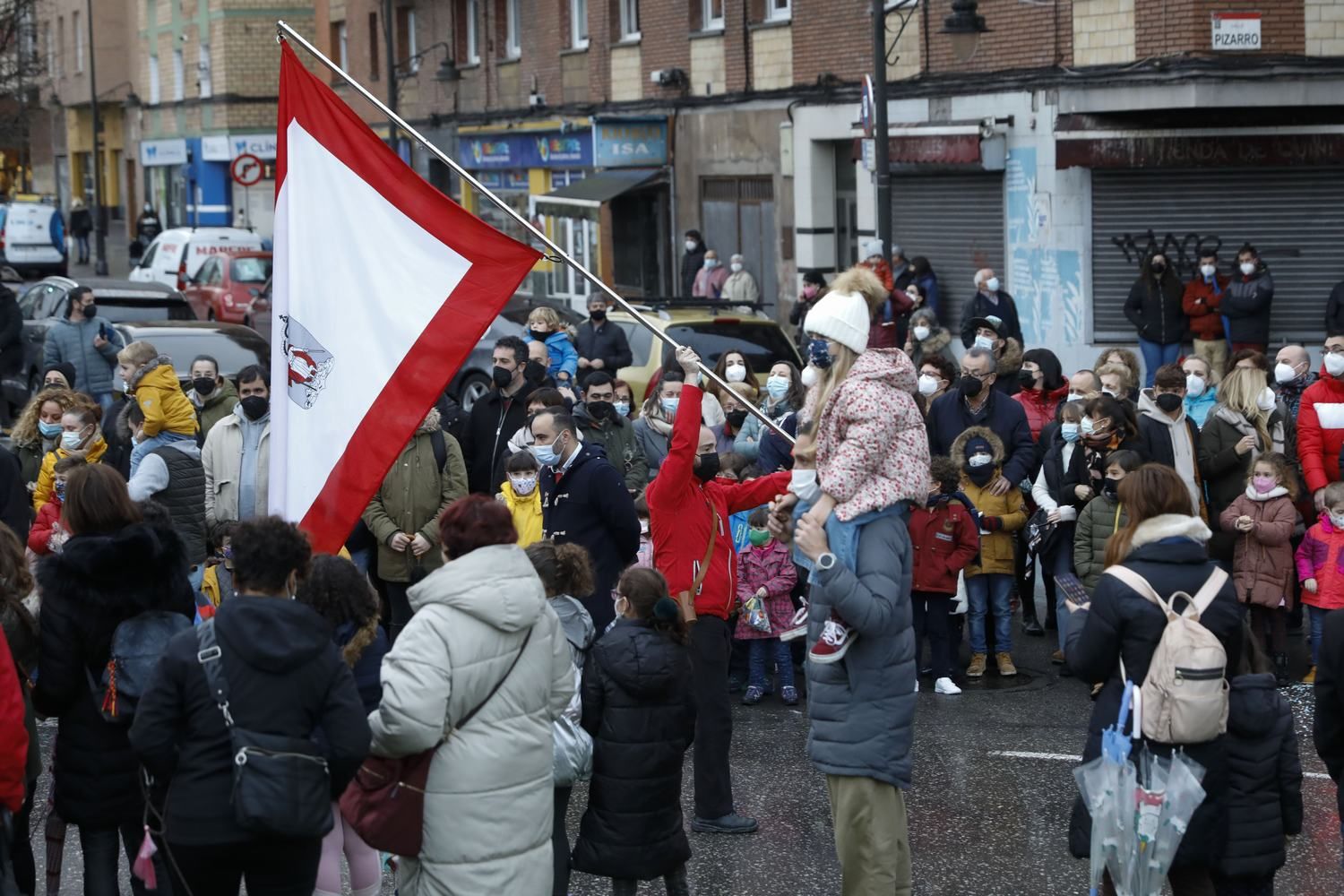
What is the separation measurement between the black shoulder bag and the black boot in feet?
21.8

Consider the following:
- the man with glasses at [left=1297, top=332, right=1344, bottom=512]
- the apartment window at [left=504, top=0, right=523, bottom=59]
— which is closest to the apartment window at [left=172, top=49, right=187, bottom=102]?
the apartment window at [left=504, top=0, right=523, bottom=59]

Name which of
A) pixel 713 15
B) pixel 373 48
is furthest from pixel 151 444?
pixel 373 48

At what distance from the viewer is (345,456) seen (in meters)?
6.78

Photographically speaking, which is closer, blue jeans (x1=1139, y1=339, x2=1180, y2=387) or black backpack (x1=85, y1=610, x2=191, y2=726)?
black backpack (x1=85, y1=610, x2=191, y2=726)

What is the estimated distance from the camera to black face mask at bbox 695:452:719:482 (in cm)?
784

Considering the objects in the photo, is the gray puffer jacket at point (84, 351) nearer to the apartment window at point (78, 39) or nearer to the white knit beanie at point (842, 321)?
the white knit beanie at point (842, 321)

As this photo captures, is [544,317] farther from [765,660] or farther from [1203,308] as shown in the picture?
[1203,308]

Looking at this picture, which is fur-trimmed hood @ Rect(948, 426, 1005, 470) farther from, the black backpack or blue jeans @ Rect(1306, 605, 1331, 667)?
the black backpack

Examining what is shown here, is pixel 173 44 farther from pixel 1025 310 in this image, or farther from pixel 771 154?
pixel 1025 310

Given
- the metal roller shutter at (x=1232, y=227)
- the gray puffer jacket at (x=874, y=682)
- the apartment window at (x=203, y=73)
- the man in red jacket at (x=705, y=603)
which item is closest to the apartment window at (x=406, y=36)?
the apartment window at (x=203, y=73)

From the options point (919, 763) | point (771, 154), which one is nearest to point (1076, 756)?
point (919, 763)

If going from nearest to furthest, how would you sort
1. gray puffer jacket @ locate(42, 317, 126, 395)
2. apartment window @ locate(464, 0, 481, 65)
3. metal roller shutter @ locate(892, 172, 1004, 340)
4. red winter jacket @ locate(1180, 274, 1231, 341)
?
gray puffer jacket @ locate(42, 317, 126, 395)
red winter jacket @ locate(1180, 274, 1231, 341)
metal roller shutter @ locate(892, 172, 1004, 340)
apartment window @ locate(464, 0, 481, 65)

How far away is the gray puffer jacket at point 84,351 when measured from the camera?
15.8m

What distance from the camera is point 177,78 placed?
188 ft
